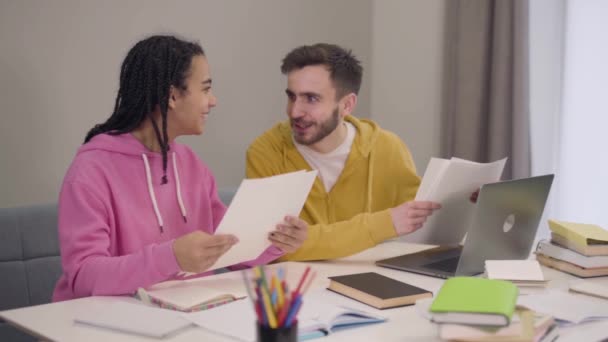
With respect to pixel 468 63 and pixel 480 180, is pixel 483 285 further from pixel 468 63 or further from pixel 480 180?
pixel 468 63

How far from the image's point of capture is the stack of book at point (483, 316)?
1.19 metres

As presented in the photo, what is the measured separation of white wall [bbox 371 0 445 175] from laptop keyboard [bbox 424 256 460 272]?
68.2 inches

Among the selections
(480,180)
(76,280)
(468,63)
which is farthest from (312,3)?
(76,280)

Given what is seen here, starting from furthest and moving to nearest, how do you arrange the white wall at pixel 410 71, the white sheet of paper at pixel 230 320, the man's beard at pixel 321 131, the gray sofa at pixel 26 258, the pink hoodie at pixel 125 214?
the white wall at pixel 410 71
the man's beard at pixel 321 131
the gray sofa at pixel 26 258
the pink hoodie at pixel 125 214
the white sheet of paper at pixel 230 320

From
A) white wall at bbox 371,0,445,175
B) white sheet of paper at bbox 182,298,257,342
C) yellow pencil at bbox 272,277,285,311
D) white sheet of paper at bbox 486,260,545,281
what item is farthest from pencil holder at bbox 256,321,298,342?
white wall at bbox 371,0,445,175

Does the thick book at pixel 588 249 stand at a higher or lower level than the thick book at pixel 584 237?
lower

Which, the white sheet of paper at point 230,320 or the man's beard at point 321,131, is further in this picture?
the man's beard at point 321,131

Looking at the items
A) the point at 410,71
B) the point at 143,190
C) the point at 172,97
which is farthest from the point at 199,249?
the point at 410,71

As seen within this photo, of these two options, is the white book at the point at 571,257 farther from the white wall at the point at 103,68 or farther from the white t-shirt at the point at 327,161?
the white wall at the point at 103,68

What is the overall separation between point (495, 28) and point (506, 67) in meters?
0.18

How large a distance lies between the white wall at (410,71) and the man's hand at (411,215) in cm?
A: 168

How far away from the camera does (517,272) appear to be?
1.67 metres

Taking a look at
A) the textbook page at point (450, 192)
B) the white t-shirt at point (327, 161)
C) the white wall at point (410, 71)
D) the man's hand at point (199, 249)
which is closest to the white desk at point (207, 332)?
the man's hand at point (199, 249)

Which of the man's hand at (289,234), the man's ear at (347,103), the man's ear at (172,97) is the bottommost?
the man's hand at (289,234)
